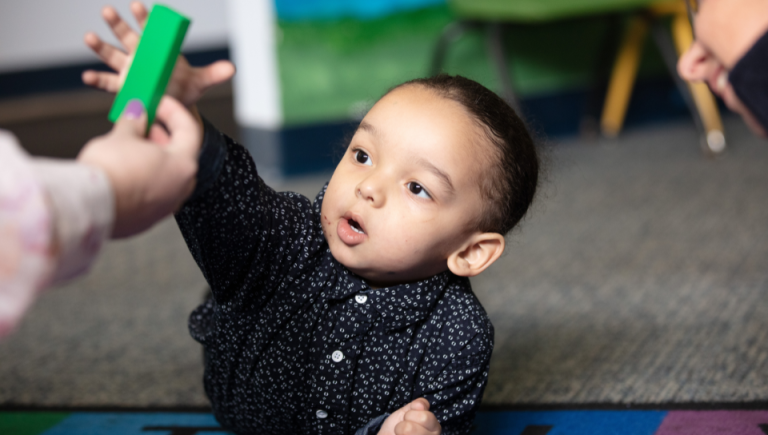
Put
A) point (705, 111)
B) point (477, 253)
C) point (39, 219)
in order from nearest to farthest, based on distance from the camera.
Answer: point (39, 219)
point (477, 253)
point (705, 111)

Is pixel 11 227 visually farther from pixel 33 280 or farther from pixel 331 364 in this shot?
pixel 331 364

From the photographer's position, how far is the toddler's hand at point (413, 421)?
59 centimetres

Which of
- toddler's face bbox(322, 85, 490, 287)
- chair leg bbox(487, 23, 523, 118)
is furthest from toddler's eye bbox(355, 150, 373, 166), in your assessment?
chair leg bbox(487, 23, 523, 118)

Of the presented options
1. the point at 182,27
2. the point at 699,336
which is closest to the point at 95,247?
the point at 182,27

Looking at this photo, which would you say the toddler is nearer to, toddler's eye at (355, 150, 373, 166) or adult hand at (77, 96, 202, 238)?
toddler's eye at (355, 150, 373, 166)

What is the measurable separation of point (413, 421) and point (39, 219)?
0.35m

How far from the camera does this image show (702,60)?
564 millimetres

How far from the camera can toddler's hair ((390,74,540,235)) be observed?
2.13 feet

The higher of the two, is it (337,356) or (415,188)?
(415,188)

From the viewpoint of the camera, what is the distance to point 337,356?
664 mm

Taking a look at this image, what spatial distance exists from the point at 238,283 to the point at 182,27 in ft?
0.79

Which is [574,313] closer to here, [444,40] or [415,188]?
[415,188]

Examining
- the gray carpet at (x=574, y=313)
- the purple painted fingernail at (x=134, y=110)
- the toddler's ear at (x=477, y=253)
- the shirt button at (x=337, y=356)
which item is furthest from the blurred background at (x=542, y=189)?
the purple painted fingernail at (x=134, y=110)

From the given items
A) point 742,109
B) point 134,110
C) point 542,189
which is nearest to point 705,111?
point 542,189
